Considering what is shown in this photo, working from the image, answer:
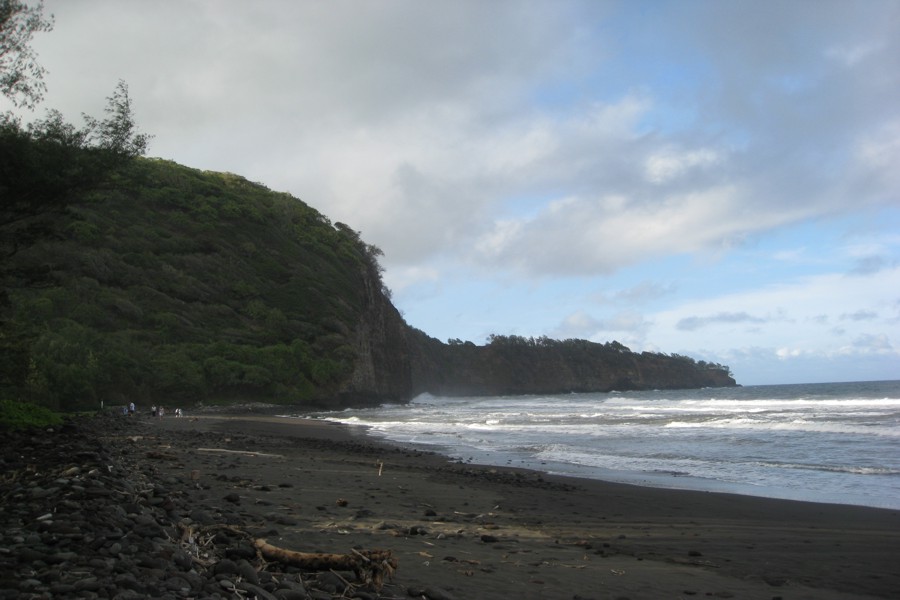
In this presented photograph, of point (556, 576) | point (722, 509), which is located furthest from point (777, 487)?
point (556, 576)

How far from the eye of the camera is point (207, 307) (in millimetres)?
53250

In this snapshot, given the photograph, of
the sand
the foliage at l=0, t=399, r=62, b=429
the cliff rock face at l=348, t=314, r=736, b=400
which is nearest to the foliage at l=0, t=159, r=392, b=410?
the foliage at l=0, t=399, r=62, b=429

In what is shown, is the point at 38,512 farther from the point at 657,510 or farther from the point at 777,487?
the point at 777,487

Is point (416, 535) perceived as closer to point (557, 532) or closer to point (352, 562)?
point (557, 532)

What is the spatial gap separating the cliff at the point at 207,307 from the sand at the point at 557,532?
10.9 m

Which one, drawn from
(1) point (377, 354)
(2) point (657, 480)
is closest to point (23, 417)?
(2) point (657, 480)

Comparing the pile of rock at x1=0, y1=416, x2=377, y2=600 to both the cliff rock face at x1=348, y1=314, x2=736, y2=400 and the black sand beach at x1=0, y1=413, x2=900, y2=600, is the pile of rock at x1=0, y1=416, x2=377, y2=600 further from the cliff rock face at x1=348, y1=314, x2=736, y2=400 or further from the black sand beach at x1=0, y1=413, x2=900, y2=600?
the cliff rock face at x1=348, y1=314, x2=736, y2=400

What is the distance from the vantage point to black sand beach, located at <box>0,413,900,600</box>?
409cm

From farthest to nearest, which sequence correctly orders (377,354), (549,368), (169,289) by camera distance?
(549,368)
(377,354)
(169,289)

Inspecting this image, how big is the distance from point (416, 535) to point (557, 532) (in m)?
1.79

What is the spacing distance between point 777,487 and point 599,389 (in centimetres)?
12160

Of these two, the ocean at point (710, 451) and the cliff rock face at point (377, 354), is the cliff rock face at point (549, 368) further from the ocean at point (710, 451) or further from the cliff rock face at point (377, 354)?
the ocean at point (710, 451)

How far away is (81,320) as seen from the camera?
1667 inches

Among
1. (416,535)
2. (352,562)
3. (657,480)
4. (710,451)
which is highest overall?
(352,562)
